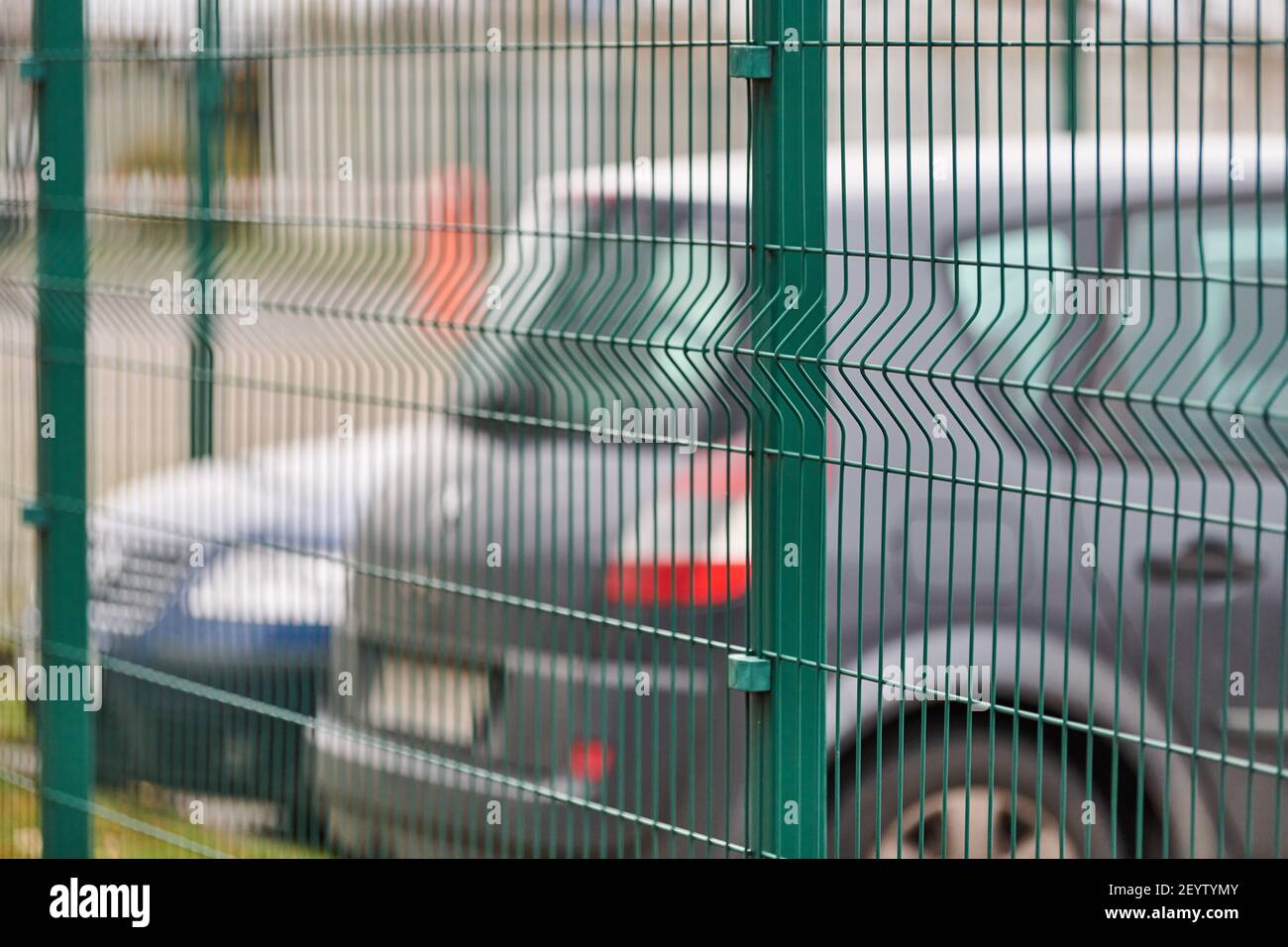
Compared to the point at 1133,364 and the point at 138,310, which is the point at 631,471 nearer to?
the point at 1133,364

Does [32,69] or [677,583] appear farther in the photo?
[32,69]

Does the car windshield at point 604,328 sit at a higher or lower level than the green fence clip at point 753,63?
lower

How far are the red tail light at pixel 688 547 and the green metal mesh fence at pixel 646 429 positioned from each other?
0.04 feet

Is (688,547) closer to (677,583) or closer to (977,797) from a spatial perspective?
(677,583)

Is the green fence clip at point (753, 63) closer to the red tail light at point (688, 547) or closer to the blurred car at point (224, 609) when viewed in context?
the red tail light at point (688, 547)

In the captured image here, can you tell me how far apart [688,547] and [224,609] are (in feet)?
3.97

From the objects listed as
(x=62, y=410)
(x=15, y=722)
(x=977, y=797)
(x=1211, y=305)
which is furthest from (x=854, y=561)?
(x=15, y=722)

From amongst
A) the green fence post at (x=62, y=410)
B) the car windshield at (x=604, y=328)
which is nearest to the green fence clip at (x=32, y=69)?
the green fence post at (x=62, y=410)

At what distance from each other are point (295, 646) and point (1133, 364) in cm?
192

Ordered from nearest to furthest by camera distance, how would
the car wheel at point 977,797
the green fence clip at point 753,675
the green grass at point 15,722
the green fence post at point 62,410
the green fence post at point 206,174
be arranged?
the car wheel at point 977,797
the green fence clip at point 753,675
the green fence post at point 206,174
the green fence post at point 62,410
the green grass at point 15,722

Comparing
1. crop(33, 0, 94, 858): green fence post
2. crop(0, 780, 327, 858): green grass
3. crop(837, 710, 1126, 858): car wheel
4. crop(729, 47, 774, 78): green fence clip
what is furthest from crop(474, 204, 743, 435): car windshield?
crop(33, 0, 94, 858): green fence post

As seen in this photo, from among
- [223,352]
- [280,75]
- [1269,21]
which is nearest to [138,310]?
[223,352]

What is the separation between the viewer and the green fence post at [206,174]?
438cm

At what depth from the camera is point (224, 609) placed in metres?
4.50
